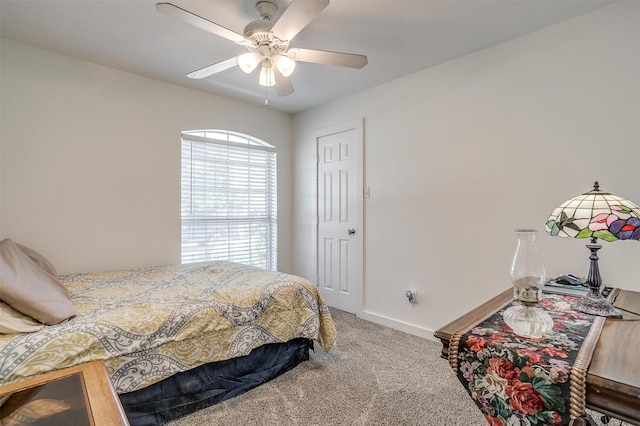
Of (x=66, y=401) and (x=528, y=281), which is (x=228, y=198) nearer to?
(x=66, y=401)

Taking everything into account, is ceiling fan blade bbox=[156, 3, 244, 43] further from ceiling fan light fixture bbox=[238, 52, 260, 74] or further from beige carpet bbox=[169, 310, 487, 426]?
beige carpet bbox=[169, 310, 487, 426]

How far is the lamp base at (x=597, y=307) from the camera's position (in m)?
1.26

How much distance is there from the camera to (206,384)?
1860mm

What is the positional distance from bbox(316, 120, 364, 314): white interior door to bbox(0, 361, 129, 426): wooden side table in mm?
2639

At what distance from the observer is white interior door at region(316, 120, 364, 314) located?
338 centimetres

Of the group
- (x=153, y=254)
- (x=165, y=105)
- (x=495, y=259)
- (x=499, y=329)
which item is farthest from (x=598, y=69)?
(x=153, y=254)

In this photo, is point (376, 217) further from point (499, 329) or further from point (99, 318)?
point (99, 318)

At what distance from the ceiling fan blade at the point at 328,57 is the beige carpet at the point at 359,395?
209 centimetres

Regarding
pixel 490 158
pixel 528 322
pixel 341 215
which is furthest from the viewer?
pixel 341 215

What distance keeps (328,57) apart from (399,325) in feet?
8.04

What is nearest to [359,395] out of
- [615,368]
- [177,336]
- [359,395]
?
[359,395]

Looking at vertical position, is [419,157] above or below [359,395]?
above

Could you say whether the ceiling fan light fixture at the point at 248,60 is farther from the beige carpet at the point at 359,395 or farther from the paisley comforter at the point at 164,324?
the beige carpet at the point at 359,395

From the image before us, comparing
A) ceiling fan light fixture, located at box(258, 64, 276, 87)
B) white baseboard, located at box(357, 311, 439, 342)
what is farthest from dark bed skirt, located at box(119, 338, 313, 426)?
ceiling fan light fixture, located at box(258, 64, 276, 87)
